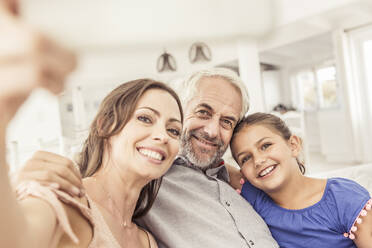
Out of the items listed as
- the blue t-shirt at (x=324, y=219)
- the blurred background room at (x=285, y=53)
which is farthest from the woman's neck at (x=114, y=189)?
the blue t-shirt at (x=324, y=219)

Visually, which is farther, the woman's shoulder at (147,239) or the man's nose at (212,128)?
the man's nose at (212,128)

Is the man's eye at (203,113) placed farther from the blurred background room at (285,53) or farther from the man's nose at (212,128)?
the blurred background room at (285,53)

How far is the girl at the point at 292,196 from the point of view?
0.85 meters

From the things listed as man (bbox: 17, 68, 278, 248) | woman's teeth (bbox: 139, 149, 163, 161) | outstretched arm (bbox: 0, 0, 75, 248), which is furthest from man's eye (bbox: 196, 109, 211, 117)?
outstretched arm (bbox: 0, 0, 75, 248)

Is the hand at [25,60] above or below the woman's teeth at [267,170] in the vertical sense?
above

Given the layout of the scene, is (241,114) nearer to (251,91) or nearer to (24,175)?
(24,175)

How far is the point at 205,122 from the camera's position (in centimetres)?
107

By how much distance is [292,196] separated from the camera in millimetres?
969

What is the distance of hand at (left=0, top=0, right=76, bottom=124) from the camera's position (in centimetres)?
9

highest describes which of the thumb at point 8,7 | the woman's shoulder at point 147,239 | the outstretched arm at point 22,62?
the thumb at point 8,7

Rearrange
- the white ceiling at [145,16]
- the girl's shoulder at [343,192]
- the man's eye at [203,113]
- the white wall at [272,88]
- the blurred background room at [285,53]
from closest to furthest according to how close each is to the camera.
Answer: the white ceiling at [145,16] → the girl's shoulder at [343,192] → the man's eye at [203,113] → the blurred background room at [285,53] → the white wall at [272,88]

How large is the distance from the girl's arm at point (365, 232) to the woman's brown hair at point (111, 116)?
55cm

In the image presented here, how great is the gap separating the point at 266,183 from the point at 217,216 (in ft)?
0.56

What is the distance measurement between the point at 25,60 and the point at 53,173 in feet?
1.30
